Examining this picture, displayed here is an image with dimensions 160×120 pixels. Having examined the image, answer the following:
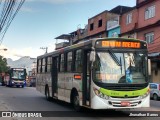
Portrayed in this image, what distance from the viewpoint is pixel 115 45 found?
1459cm

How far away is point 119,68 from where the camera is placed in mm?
14211

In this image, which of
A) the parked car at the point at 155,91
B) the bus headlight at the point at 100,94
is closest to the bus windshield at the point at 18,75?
the parked car at the point at 155,91

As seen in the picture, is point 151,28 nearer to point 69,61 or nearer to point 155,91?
point 155,91

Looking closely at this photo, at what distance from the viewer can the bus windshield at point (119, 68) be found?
14.1 m

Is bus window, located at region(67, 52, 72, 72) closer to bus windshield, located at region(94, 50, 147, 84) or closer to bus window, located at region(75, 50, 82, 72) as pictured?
bus window, located at region(75, 50, 82, 72)

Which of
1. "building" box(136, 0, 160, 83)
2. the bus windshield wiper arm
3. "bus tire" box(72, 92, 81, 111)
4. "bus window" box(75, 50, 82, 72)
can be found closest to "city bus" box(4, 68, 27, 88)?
"building" box(136, 0, 160, 83)

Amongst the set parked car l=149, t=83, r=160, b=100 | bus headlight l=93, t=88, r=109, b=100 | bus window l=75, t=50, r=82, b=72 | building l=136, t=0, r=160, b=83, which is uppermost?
building l=136, t=0, r=160, b=83

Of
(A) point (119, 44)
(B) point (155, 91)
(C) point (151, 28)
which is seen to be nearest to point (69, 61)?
(A) point (119, 44)

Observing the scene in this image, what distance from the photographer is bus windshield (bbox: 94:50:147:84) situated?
14117 mm

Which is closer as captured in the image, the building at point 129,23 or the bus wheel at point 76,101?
the bus wheel at point 76,101

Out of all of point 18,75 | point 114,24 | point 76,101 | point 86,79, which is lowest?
point 76,101

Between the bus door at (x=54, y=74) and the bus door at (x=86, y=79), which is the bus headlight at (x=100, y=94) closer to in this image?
the bus door at (x=86, y=79)

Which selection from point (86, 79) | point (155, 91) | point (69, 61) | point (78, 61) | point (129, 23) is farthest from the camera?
point (129, 23)

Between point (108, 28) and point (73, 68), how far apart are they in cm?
3669
